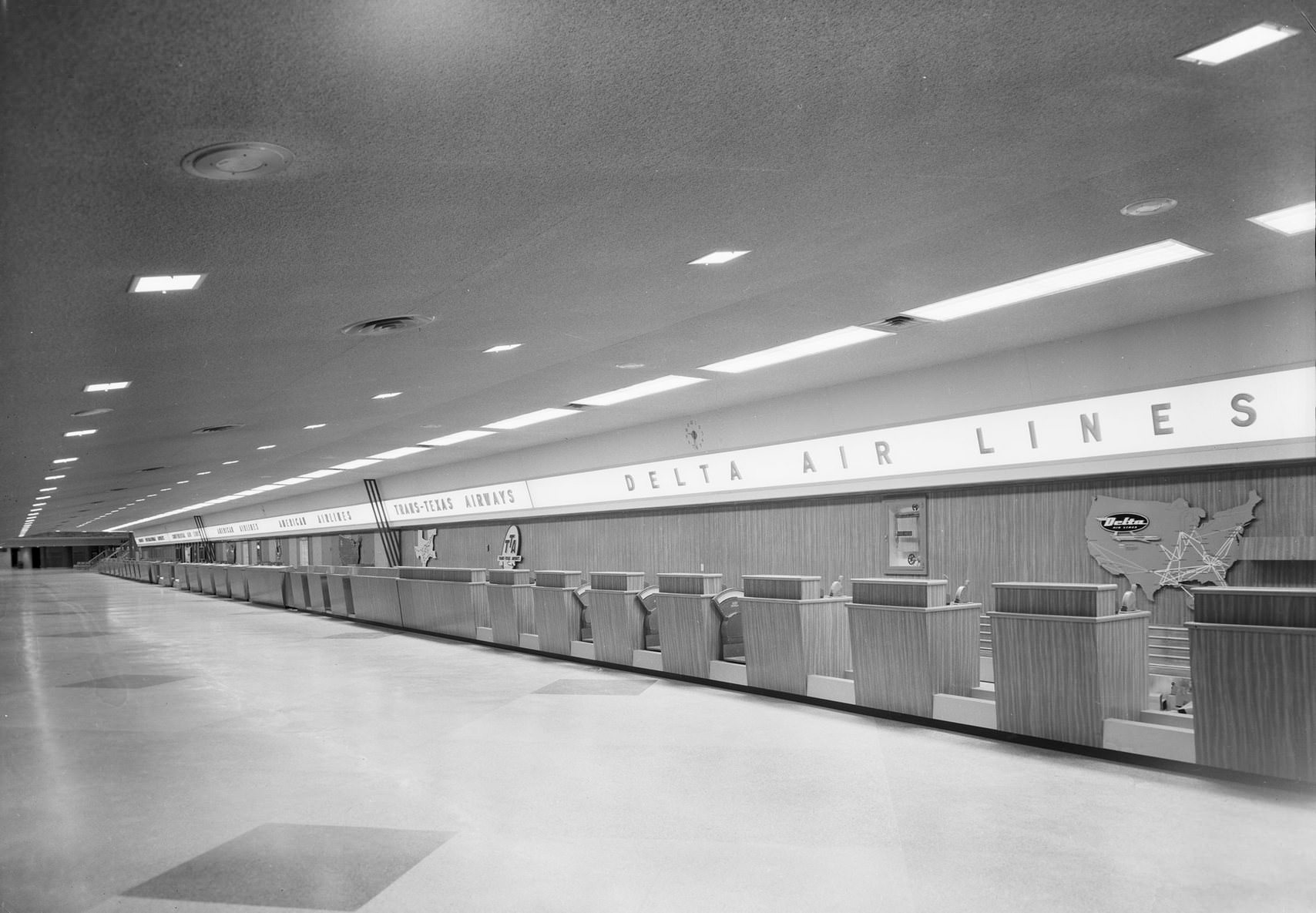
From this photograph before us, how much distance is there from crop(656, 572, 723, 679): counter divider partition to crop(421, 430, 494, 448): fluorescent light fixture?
19.3 ft

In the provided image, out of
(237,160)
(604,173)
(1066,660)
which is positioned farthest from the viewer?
(1066,660)

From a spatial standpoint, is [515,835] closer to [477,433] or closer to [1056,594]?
[1056,594]

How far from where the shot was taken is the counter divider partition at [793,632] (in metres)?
8.28

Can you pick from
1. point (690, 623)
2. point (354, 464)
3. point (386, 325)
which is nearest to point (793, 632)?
point (690, 623)

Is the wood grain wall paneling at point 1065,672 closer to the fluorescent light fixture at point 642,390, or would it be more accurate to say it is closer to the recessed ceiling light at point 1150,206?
the recessed ceiling light at point 1150,206

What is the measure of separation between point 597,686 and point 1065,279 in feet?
18.7

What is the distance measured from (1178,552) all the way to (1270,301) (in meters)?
2.11

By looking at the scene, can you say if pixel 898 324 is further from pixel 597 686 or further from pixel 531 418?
pixel 531 418

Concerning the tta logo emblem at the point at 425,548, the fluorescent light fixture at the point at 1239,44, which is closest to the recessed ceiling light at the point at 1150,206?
the fluorescent light fixture at the point at 1239,44

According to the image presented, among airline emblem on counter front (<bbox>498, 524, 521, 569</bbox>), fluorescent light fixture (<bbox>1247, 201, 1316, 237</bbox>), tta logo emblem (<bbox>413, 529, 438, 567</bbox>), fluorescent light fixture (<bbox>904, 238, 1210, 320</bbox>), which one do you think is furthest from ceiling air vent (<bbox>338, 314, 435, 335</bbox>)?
tta logo emblem (<bbox>413, 529, 438, 567</bbox>)

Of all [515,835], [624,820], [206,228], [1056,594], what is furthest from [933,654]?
[206,228]

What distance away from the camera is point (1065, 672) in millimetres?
6188

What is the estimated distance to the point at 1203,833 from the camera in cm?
444

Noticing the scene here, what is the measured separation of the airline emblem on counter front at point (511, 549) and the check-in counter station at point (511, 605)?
4052 mm
